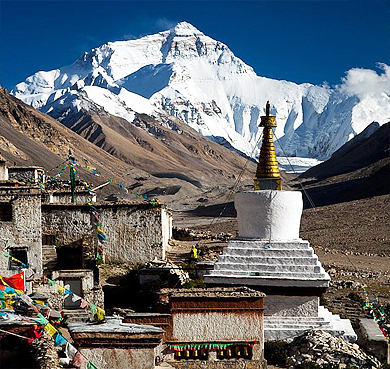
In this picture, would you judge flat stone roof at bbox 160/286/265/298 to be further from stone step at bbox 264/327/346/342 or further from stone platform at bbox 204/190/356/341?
stone platform at bbox 204/190/356/341

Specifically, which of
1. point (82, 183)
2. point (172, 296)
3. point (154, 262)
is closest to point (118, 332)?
point (172, 296)

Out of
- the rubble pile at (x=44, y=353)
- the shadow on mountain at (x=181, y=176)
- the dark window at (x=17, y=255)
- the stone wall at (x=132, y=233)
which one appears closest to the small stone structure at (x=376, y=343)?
the rubble pile at (x=44, y=353)

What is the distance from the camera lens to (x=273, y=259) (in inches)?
493

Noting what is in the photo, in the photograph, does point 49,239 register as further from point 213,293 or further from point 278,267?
point 213,293

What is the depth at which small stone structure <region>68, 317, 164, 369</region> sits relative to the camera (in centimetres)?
741

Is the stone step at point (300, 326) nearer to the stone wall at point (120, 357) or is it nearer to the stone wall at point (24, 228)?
the stone wall at point (120, 357)

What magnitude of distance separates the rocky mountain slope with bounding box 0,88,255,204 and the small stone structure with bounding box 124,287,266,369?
4550cm

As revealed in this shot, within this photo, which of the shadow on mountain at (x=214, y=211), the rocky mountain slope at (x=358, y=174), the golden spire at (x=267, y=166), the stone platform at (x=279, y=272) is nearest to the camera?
the stone platform at (x=279, y=272)

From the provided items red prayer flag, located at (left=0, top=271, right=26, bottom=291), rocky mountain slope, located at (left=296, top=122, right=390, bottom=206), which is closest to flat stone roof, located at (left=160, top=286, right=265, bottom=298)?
red prayer flag, located at (left=0, top=271, right=26, bottom=291)

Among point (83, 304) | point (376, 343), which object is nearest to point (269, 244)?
point (376, 343)

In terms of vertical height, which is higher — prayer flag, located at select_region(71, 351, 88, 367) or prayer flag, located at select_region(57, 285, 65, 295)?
prayer flag, located at select_region(57, 285, 65, 295)

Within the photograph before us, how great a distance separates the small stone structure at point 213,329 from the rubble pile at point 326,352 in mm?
1473

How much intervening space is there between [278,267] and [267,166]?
244 centimetres

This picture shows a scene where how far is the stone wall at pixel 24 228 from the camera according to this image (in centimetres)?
1559
